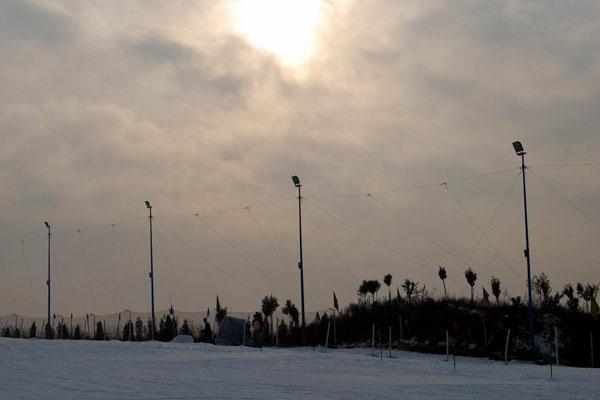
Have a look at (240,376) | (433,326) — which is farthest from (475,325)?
(240,376)

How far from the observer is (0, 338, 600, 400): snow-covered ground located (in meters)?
26.4

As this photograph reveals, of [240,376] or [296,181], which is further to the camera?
[296,181]

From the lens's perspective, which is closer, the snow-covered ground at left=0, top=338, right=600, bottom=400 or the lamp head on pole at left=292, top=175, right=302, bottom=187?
the snow-covered ground at left=0, top=338, right=600, bottom=400

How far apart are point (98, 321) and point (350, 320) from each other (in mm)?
22737

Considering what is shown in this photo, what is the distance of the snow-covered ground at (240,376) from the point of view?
86.7ft

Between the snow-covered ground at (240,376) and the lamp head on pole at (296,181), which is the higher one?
the lamp head on pole at (296,181)

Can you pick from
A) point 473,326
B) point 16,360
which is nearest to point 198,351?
point 16,360

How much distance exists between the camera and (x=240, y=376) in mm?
32625

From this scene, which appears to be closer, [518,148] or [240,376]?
[240,376]

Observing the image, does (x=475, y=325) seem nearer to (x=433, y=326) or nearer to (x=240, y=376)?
(x=433, y=326)

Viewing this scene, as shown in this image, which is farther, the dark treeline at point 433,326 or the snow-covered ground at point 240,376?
the dark treeline at point 433,326

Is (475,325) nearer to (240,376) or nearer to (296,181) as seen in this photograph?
(296,181)

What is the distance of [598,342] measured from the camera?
5784 cm

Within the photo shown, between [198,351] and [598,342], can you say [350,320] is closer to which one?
[598,342]
